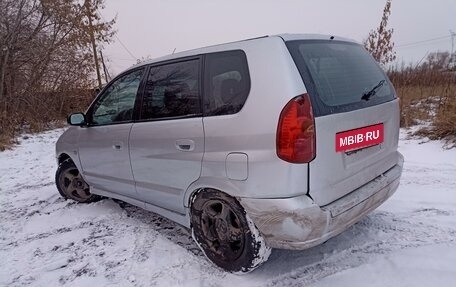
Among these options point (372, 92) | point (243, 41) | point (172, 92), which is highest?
point (243, 41)

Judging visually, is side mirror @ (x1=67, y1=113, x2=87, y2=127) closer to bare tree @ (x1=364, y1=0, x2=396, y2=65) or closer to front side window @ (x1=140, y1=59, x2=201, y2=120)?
front side window @ (x1=140, y1=59, x2=201, y2=120)

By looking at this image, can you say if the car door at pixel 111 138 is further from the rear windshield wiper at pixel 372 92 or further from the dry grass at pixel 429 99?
the dry grass at pixel 429 99

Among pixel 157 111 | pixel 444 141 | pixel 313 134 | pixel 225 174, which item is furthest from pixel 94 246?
pixel 444 141

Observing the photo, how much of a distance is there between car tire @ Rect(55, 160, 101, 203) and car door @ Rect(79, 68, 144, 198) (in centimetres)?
39

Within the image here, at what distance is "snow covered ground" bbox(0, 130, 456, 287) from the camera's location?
2273mm

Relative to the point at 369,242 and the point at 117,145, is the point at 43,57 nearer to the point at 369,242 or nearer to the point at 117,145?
the point at 117,145

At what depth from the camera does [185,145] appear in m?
2.42

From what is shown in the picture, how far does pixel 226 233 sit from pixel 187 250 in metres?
0.57

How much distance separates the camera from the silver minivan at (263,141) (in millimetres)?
1958

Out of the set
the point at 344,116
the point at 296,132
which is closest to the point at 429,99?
the point at 344,116

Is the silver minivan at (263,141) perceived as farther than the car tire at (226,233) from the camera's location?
No

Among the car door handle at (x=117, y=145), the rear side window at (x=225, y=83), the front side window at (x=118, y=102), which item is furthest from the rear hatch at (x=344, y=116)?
the car door handle at (x=117, y=145)

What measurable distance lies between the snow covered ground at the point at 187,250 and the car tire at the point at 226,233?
0.13 metres

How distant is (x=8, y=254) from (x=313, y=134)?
9.29ft
